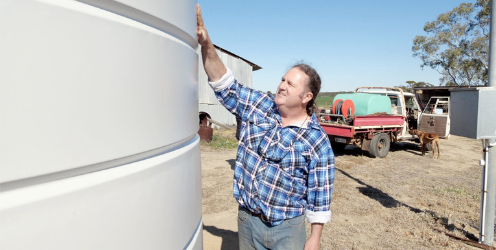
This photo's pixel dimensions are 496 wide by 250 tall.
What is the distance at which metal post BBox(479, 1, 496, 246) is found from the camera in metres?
3.61

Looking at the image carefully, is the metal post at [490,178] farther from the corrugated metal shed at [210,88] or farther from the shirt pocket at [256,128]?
the corrugated metal shed at [210,88]

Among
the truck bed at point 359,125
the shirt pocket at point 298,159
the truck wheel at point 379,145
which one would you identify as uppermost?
the shirt pocket at point 298,159

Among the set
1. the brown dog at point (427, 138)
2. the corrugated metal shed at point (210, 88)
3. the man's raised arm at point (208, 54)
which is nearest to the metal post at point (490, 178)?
the man's raised arm at point (208, 54)

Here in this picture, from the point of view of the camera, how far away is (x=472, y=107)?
357 cm

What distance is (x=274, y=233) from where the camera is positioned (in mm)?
1902

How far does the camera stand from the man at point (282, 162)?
1851 mm

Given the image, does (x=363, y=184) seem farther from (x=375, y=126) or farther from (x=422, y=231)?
(x=375, y=126)

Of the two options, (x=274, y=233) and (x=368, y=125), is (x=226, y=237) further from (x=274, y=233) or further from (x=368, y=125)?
(x=368, y=125)

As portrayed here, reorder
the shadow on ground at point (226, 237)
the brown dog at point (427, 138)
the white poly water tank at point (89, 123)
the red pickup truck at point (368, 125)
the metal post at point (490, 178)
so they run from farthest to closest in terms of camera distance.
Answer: the brown dog at point (427, 138) → the red pickup truck at point (368, 125) → the shadow on ground at point (226, 237) → the metal post at point (490, 178) → the white poly water tank at point (89, 123)

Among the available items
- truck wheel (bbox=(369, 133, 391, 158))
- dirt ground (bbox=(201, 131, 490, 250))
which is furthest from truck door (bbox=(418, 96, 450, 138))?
truck wheel (bbox=(369, 133, 391, 158))

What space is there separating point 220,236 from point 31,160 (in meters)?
3.89

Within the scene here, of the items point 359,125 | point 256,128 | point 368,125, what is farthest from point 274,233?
point 368,125

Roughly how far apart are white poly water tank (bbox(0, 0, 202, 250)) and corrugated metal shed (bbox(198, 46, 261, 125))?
14.3 m

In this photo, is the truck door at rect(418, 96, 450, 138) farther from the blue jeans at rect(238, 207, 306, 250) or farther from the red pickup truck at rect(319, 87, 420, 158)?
the blue jeans at rect(238, 207, 306, 250)
